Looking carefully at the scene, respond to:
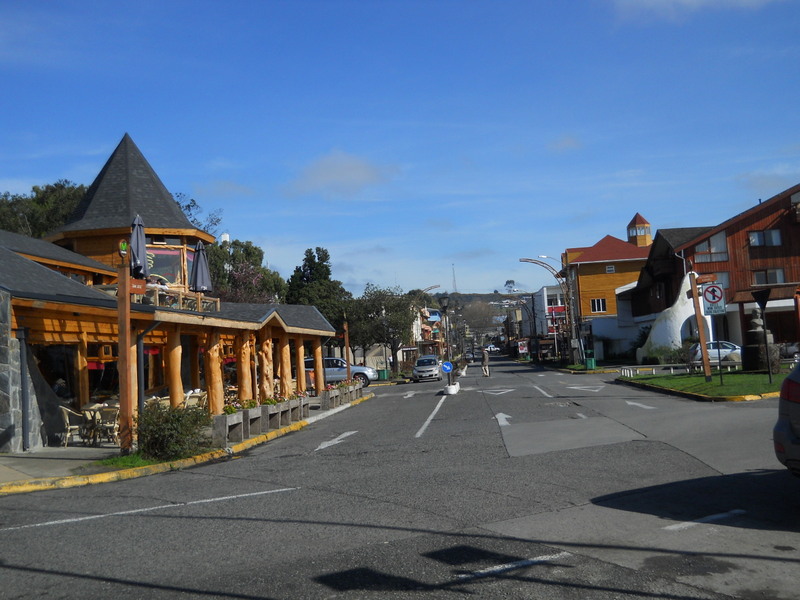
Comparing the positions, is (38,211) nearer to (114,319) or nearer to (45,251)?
(45,251)

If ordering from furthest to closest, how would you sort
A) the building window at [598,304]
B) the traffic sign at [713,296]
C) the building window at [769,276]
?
the building window at [598,304] < the building window at [769,276] < the traffic sign at [713,296]

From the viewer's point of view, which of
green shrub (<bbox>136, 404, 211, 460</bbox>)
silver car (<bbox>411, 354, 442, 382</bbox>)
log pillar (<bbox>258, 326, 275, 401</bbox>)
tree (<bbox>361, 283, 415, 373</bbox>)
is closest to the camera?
green shrub (<bbox>136, 404, 211, 460</bbox>)

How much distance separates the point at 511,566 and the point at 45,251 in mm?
20199

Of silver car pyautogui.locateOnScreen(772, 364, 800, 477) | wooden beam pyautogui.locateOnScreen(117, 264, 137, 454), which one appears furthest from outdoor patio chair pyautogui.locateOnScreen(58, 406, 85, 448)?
silver car pyautogui.locateOnScreen(772, 364, 800, 477)

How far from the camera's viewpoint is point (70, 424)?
57.5ft

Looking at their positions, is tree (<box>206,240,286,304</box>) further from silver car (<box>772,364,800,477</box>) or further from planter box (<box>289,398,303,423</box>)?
silver car (<box>772,364,800,477</box>)

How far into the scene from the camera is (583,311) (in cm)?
7969

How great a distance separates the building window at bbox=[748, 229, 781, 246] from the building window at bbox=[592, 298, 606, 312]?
2969 cm

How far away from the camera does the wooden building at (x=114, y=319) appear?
14961 mm

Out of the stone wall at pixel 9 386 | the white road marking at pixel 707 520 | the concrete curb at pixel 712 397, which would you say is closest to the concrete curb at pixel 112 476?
the stone wall at pixel 9 386

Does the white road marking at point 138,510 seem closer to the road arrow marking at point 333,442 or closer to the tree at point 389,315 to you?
the road arrow marking at point 333,442

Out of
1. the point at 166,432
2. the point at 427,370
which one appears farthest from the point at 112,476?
the point at 427,370

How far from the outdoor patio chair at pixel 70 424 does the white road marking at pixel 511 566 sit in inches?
493

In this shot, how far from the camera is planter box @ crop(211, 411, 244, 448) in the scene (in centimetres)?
1546
